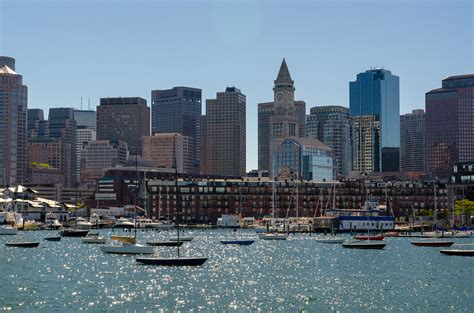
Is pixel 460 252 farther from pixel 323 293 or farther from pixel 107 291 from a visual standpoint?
pixel 107 291

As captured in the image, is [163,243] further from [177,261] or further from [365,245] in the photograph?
[177,261]

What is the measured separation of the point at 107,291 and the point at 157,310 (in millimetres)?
14423

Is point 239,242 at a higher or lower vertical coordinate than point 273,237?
lower

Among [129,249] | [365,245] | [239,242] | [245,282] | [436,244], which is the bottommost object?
[245,282]

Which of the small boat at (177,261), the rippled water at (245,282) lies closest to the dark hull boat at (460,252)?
the rippled water at (245,282)

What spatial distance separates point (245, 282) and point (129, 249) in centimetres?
4038

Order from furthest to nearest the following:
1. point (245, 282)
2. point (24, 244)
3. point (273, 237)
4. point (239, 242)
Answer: point (273, 237) → point (239, 242) → point (24, 244) → point (245, 282)

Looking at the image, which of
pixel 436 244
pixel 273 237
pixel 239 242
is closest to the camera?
pixel 436 244

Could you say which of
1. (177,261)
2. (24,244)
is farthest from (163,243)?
(177,261)

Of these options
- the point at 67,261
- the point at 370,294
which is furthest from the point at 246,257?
the point at 370,294

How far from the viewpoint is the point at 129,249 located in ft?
426

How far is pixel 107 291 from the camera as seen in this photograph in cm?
8412

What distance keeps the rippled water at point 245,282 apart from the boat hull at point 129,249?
1297 mm

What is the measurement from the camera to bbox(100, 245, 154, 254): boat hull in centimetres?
12812
